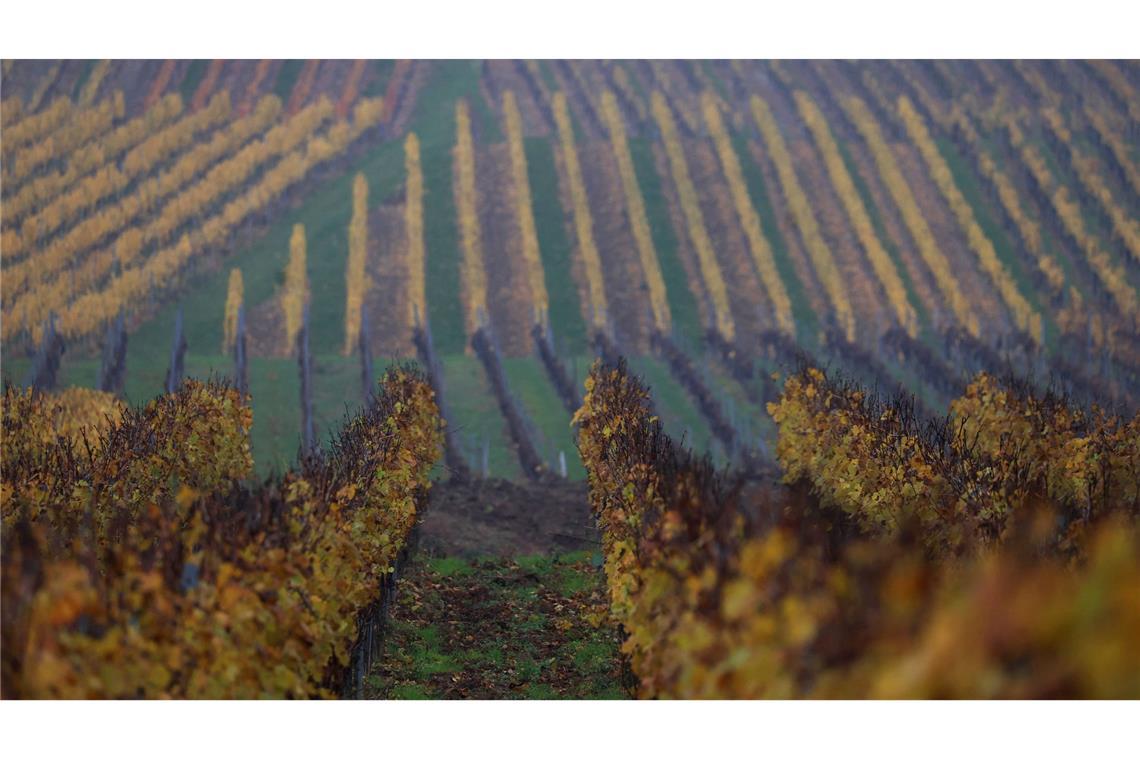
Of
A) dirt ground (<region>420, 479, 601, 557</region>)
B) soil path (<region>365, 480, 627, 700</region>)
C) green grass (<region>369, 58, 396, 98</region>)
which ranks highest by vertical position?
green grass (<region>369, 58, 396, 98</region>)

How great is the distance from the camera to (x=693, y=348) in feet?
123

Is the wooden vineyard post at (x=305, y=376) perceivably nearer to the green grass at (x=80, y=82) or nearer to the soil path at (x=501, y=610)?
the soil path at (x=501, y=610)

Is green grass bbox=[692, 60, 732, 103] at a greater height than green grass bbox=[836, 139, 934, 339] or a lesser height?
greater

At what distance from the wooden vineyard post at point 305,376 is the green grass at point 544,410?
5.70m

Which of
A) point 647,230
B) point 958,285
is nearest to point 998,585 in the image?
point 958,285

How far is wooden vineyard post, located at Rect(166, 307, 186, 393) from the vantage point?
31086 millimetres

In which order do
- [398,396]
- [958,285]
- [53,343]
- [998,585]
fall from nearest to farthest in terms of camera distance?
1. [998,585]
2. [398,396]
3. [53,343]
4. [958,285]

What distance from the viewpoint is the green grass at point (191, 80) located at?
44406 mm

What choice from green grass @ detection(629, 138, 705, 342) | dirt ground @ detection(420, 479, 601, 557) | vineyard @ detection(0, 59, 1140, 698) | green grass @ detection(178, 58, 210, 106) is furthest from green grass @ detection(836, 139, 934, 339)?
green grass @ detection(178, 58, 210, 106)

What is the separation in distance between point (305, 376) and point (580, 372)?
26.5 feet

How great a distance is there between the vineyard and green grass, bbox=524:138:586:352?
184 millimetres

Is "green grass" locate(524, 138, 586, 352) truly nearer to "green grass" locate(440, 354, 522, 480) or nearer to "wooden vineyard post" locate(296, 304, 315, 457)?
"green grass" locate(440, 354, 522, 480)

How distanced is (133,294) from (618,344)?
1549 cm
